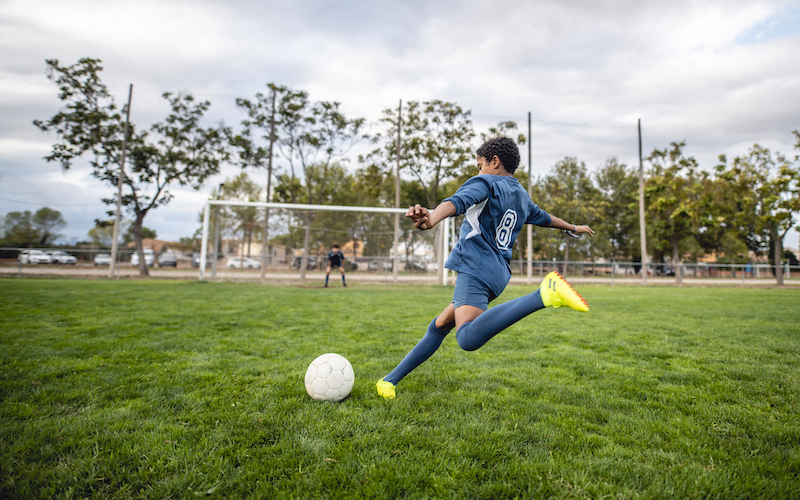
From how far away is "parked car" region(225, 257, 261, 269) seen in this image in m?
17.2

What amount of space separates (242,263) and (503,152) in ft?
53.8

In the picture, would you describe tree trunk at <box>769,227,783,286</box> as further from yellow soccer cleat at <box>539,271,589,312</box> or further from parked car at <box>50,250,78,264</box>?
parked car at <box>50,250,78,264</box>

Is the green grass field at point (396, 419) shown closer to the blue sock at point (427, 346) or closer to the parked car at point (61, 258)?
the blue sock at point (427, 346)

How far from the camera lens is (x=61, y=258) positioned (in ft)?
60.4

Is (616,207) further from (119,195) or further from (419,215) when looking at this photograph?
(419,215)

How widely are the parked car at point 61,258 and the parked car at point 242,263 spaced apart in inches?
323

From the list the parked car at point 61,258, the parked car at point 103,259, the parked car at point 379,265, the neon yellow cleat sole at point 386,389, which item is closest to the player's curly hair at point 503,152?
the neon yellow cleat sole at point 386,389

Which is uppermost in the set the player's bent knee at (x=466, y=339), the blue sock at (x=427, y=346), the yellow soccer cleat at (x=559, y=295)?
the yellow soccer cleat at (x=559, y=295)

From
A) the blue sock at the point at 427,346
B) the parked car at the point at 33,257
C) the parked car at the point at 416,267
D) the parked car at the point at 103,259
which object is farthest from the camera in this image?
the parked car at the point at 103,259

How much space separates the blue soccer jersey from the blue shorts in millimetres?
34

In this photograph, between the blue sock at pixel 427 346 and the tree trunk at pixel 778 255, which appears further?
the tree trunk at pixel 778 255

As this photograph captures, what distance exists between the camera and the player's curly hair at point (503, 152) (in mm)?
2789

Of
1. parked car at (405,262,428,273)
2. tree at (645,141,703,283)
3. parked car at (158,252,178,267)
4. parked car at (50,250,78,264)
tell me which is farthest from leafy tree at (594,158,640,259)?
parked car at (50,250,78,264)

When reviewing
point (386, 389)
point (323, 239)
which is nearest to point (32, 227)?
point (323, 239)
